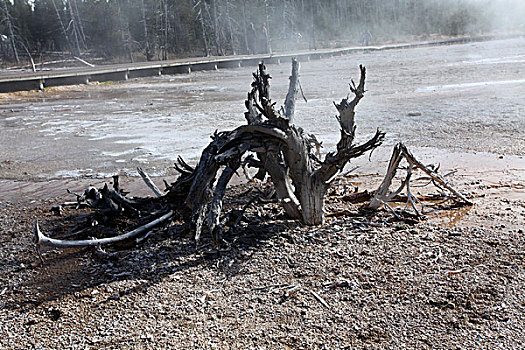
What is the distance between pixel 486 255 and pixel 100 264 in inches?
126

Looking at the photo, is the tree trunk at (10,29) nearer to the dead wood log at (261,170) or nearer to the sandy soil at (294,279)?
the sandy soil at (294,279)

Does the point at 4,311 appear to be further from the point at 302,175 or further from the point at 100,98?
the point at 100,98

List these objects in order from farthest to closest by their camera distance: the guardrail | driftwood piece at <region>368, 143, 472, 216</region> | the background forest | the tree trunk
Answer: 1. the background forest
2. the tree trunk
3. the guardrail
4. driftwood piece at <region>368, 143, 472, 216</region>

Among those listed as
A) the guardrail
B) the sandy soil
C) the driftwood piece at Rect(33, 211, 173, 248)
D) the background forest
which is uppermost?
the background forest

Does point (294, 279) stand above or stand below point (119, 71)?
below

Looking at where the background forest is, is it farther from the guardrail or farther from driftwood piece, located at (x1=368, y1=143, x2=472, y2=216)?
driftwood piece, located at (x1=368, y1=143, x2=472, y2=216)

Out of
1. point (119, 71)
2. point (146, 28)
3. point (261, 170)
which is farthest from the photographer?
point (146, 28)

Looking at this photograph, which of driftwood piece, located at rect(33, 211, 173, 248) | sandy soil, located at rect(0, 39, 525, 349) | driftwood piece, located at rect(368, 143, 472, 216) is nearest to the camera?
sandy soil, located at rect(0, 39, 525, 349)

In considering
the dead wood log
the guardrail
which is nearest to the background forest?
the guardrail

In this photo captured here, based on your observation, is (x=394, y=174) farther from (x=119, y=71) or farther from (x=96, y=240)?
(x=119, y=71)

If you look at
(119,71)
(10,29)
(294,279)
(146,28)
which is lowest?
(294,279)

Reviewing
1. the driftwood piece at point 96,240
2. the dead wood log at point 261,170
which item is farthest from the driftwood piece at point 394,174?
the driftwood piece at point 96,240

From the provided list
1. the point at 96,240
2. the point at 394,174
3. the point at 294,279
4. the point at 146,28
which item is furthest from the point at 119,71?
the point at 294,279

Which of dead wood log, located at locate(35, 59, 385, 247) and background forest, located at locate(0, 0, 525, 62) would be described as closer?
dead wood log, located at locate(35, 59, 385, 247)
